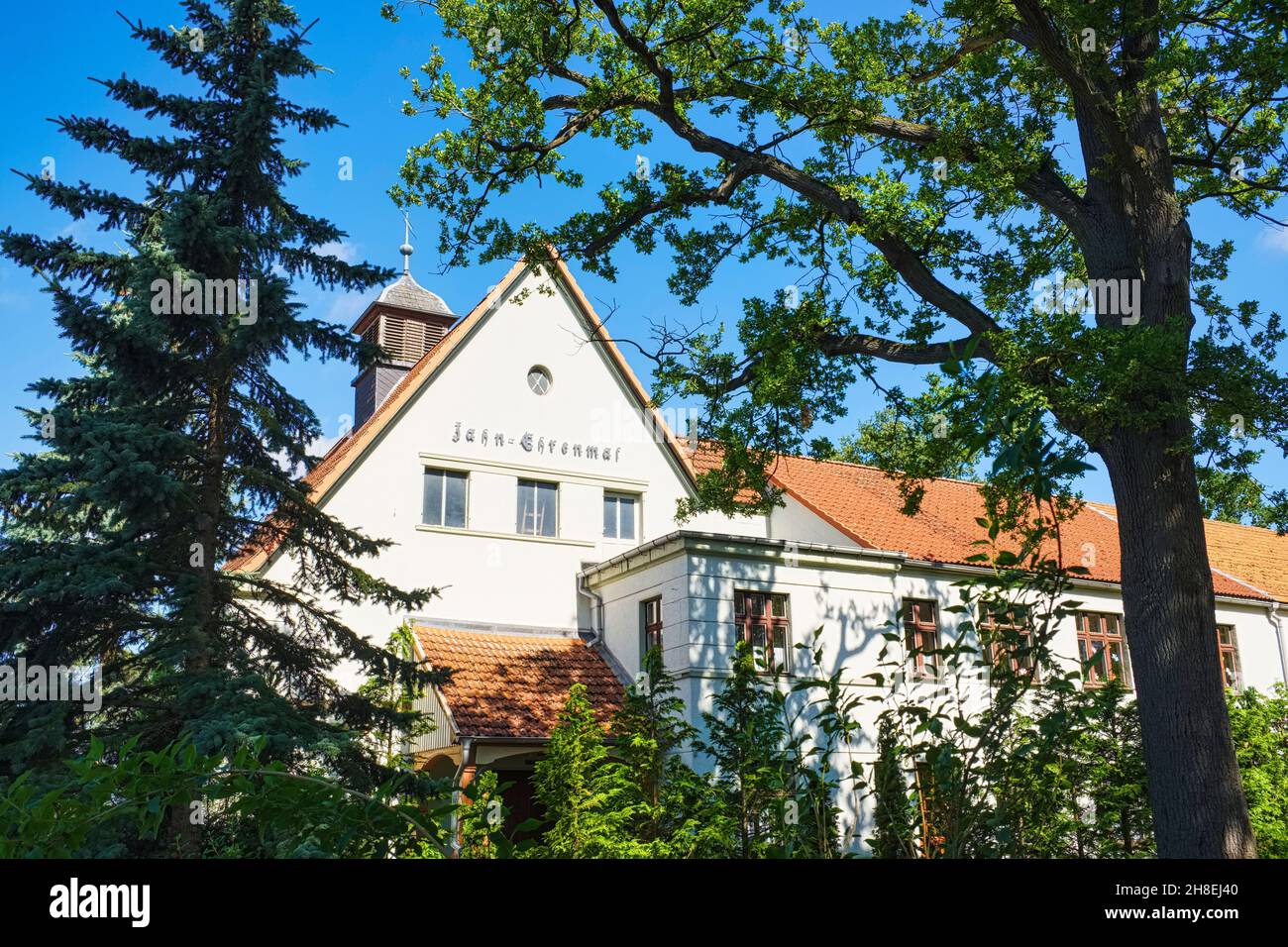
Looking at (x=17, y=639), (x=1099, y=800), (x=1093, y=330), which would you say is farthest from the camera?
(x=1099, y=800)

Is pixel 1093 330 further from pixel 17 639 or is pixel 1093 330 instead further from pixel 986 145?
pixel 17 639

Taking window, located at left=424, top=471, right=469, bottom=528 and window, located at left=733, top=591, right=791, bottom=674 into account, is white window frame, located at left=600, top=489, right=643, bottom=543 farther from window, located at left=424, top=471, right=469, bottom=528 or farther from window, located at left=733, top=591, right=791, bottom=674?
window, located at left=733, top=591, right=791, bottom=674

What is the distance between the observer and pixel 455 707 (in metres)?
18.2

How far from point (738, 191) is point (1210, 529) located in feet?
83.3

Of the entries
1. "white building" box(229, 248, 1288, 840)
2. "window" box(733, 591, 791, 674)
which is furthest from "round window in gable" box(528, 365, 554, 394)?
"window" box(733, 591, 791, 674)

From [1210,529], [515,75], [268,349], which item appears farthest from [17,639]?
[1210,529]

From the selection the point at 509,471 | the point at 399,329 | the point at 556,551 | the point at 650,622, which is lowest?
the point at 650,622

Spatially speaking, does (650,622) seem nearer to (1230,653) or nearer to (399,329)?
(399,329)

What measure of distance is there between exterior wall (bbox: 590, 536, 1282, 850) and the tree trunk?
8222mm

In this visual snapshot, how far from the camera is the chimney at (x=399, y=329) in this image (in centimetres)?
2688

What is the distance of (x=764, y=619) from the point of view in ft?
68.0

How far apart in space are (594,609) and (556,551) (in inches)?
57.6

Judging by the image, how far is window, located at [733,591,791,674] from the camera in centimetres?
2045

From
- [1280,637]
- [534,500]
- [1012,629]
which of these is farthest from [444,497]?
[1280,637]
